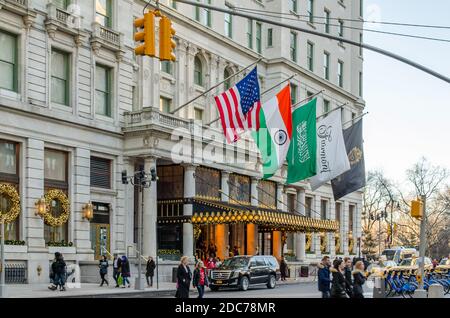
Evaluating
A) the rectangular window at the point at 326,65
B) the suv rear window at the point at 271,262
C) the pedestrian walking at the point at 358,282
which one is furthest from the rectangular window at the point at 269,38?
the pedestrian walking at the point at 358,282

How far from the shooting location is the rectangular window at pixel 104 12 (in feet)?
139

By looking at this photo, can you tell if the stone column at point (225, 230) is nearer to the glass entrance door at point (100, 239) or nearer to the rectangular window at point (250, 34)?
the glass entrance door at point (100, 239)

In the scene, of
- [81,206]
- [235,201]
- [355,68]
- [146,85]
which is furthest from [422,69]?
[355,68]

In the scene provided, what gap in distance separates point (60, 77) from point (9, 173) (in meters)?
6.57

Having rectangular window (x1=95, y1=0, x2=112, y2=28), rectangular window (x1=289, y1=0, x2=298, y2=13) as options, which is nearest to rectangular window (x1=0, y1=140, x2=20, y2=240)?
rectangular window (x1=95, y1=0, x2=112, y2=28)

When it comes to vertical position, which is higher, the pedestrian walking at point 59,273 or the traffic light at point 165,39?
the traffic light at point 165,39

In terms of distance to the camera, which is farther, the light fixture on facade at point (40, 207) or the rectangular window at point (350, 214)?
the rectangular window at point (350, 214)

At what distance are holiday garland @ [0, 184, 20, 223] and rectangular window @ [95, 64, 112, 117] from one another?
26.8 feet

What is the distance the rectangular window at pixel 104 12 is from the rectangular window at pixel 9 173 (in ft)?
32.6

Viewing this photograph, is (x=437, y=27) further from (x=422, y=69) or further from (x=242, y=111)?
(x=242, y=111)

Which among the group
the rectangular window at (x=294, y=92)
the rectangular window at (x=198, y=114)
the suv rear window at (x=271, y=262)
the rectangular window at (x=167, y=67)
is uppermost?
the rectangular window at (x=294, y=92)

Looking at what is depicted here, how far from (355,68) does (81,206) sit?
4595cm

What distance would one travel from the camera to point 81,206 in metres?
40.0

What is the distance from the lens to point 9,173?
1431 inches
